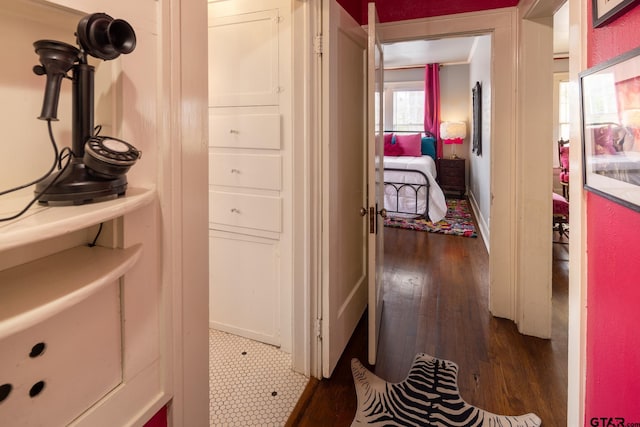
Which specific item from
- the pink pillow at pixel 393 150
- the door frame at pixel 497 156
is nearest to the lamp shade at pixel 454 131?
the pink pillow at pixel 393 150

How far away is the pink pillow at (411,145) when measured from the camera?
745 centimetres

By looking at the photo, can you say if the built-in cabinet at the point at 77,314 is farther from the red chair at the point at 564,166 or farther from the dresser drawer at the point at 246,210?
the red chair at the point at 564,166

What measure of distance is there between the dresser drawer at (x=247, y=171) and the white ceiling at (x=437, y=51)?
12.0 ft

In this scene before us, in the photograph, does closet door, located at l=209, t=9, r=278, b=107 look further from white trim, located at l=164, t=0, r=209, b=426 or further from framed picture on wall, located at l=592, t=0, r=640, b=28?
framed picture on wall, located at l=592, t=0, r=640, b=28

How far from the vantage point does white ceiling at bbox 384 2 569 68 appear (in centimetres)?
561

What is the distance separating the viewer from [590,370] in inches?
45.5

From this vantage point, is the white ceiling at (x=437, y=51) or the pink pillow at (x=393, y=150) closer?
the white ceiling at (x=437, y=51)

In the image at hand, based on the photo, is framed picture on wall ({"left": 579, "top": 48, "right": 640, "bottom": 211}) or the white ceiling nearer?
framed picture on wall ({"left": 579, "top": 48, "right": 640, "bottom": 211})

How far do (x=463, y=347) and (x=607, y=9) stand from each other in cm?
197

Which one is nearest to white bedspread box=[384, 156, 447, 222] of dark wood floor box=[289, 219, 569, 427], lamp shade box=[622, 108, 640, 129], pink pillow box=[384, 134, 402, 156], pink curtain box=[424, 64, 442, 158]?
pink pillow box=[384, 134, 402, 156]

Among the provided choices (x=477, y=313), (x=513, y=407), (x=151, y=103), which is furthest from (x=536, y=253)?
(x=151, y=103)

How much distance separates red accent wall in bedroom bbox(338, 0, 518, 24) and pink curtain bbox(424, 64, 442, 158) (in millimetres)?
5330

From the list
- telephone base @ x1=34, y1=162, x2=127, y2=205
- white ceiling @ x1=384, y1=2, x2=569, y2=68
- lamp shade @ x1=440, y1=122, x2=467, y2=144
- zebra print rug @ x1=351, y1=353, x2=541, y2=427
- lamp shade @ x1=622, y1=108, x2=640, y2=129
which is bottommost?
zebra print rug @ x1=351, y1=353, x2=541, y2=427

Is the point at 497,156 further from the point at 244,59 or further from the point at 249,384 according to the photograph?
the point at 249,384
